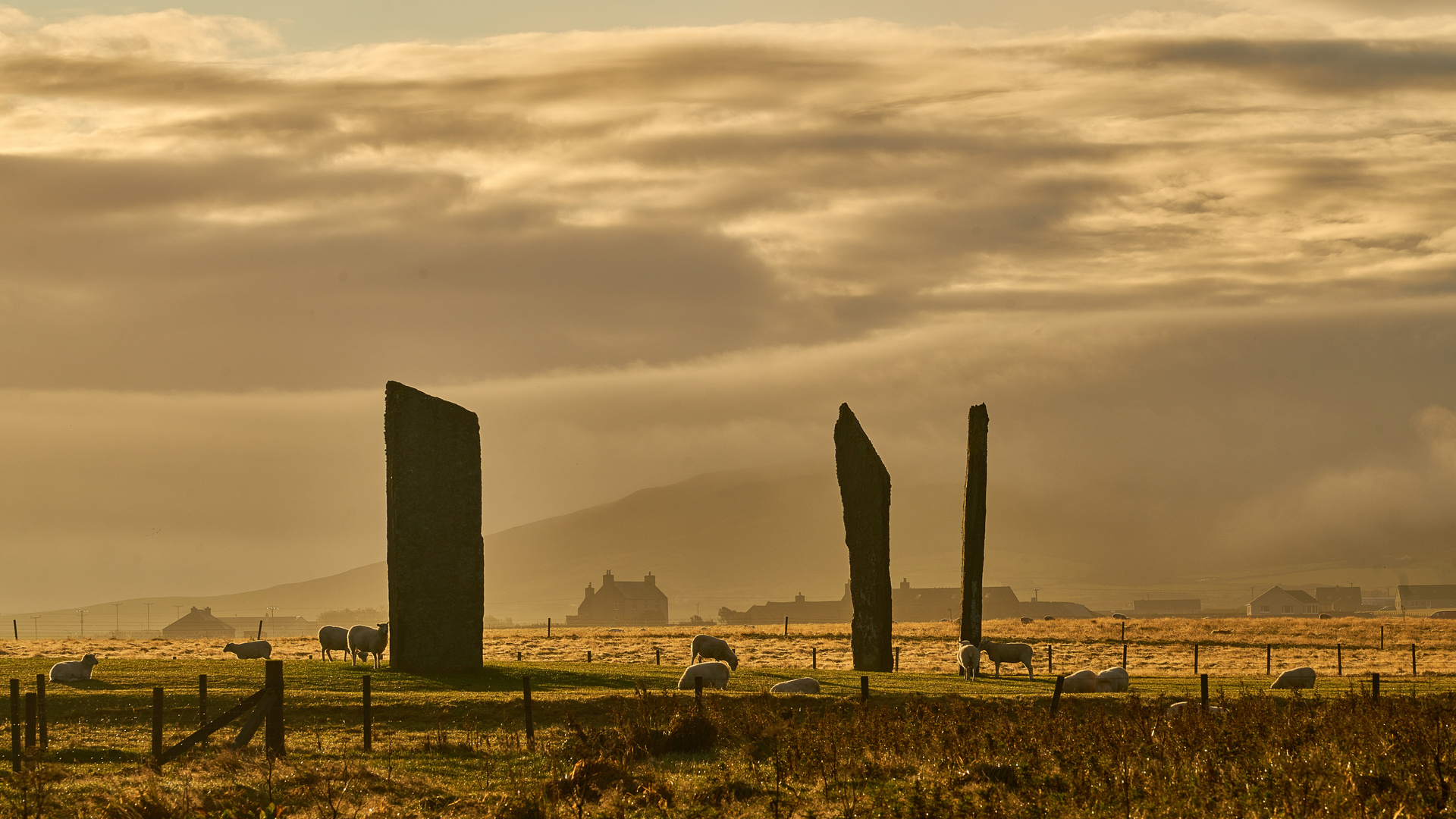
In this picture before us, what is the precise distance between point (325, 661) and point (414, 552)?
6277 mm

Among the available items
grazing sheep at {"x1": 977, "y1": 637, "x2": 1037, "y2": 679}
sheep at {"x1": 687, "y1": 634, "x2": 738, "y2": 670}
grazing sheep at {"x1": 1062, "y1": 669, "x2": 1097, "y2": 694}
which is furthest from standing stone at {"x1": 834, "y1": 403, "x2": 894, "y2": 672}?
grazing sheep at {"x1": 1062, "y1": 669, "x2": 1097, "y2": 694}

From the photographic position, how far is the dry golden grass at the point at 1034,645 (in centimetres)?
4462

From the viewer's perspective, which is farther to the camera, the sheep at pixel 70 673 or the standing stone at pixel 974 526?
the standing stone at pixel 974 526

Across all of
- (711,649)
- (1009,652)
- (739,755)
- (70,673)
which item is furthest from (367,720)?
(1009,652)

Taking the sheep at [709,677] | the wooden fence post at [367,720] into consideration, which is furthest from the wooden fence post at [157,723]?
the sheep at [709,677]

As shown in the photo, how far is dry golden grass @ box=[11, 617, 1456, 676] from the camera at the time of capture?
1757 inches

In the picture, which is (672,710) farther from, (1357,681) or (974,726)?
(1357,681)

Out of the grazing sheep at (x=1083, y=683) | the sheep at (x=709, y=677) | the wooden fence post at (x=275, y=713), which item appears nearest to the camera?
the wooden fence post at (x=275, y=713)

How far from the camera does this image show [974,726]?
64.6 feet

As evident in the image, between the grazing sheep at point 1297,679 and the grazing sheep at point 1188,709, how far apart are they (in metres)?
Answer: 10.4

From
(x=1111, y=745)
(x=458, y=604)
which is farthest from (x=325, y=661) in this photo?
(x=1111, y=745)

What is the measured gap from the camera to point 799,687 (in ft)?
97.3

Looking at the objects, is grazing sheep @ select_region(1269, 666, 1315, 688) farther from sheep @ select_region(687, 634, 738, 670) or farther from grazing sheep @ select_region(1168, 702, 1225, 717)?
sheep @ select_region(687, 634, 738, 670)

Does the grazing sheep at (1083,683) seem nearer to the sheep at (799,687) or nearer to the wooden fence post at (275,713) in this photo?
the sheep at (799,687)
